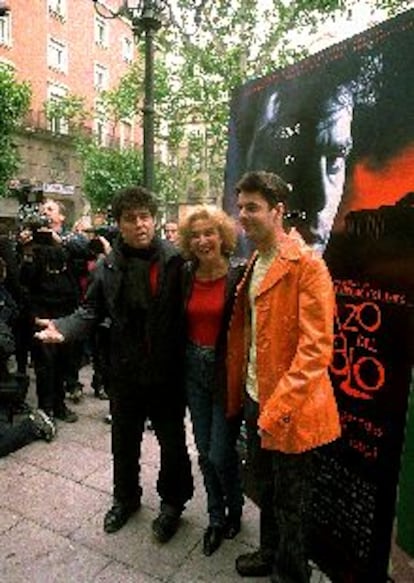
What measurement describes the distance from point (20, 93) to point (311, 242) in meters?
15.6

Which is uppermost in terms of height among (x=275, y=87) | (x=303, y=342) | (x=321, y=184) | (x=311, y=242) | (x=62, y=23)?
(x=62, y=23)

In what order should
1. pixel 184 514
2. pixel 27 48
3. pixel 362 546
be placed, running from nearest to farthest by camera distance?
pixel 362 546
pixel 184 514
pixel 27 48

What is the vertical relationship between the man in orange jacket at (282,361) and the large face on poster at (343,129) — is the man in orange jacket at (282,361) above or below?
below

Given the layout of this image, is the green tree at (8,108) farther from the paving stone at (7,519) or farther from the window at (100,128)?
the paving stone at (7,519)

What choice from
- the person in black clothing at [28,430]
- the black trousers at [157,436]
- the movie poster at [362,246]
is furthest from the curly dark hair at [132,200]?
the person in black clothing at [28,430]

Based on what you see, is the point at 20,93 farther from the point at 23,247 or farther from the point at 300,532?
the point at 300,532

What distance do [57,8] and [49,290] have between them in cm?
2789

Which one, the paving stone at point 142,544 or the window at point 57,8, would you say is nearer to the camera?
the paving stone at point 142,544

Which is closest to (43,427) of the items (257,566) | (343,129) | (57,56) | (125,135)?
(257,566)

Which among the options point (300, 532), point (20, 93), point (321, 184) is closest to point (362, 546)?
point (300, 532)

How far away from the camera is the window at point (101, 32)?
1220 inches

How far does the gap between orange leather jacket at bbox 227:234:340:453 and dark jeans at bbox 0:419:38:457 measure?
2620 millimetres

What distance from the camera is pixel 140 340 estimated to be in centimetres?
309

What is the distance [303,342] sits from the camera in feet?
7.29
